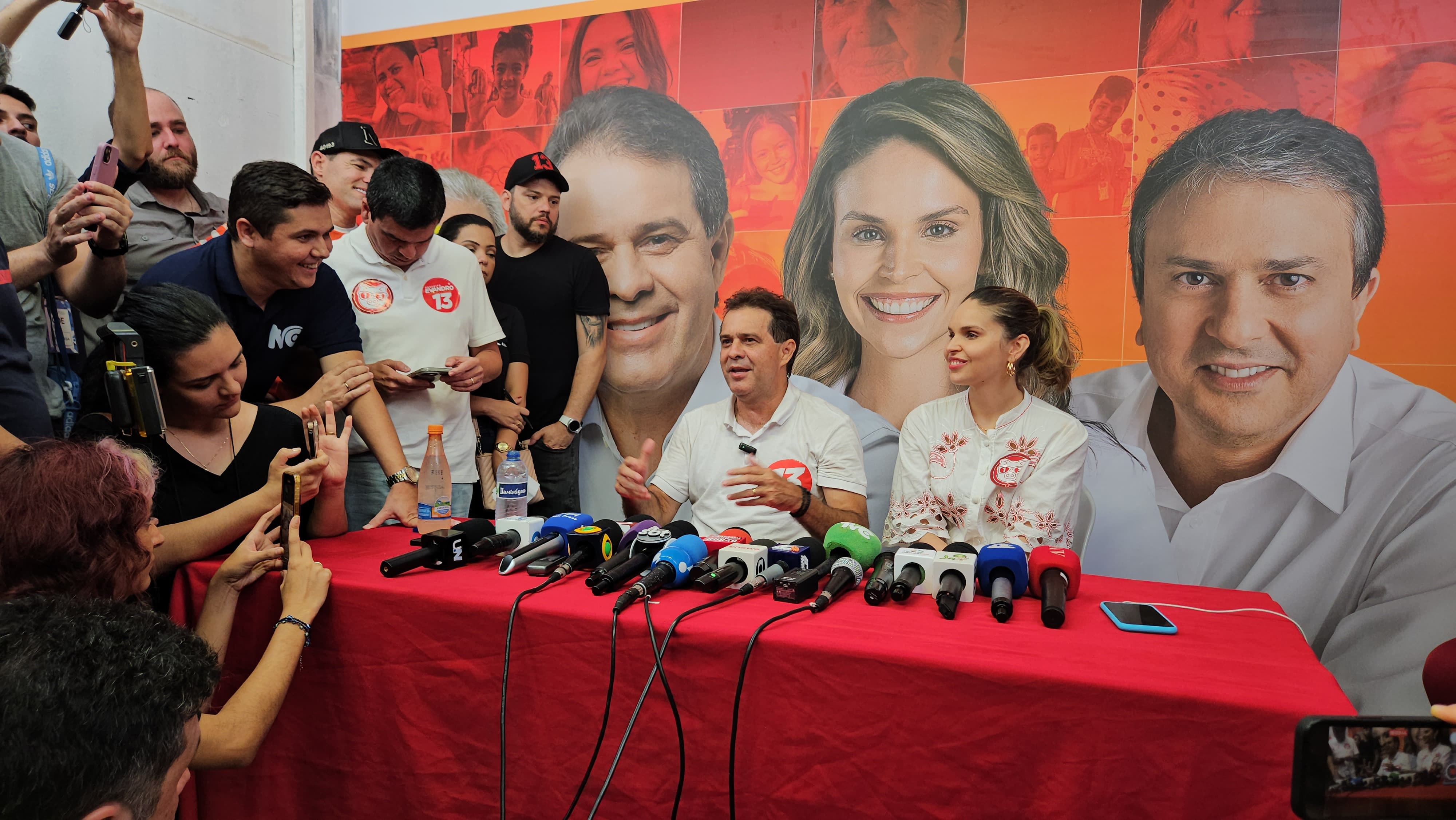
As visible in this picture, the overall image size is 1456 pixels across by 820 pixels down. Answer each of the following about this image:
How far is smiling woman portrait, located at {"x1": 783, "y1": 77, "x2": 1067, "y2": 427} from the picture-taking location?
3.41 metres

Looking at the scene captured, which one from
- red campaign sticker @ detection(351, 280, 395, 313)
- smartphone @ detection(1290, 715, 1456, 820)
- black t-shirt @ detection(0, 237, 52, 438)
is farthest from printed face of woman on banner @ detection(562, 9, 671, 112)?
smartphone @ detection(1290, 715, 1456, 820)

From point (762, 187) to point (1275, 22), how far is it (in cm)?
196

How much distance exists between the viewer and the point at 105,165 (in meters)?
2.11

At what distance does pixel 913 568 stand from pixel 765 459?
112 centimetres

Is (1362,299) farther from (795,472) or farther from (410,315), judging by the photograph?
(410,315)

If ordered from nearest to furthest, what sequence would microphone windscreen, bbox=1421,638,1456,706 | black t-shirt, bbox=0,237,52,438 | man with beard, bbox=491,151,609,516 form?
microphone windscreen, bbox=1421,638,1456,706 < black t-shirt, bbox=0,237,52,438 < man with beard, bbox=491,151,609,516

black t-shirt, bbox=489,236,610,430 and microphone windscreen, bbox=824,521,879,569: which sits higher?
black t-shirt, bbox=489,236,610,430

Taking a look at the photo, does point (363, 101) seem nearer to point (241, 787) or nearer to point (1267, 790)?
point (241, 787)

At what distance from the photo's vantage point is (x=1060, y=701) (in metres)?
1.15

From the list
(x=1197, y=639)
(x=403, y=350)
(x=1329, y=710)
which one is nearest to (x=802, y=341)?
(x=403, y=350)

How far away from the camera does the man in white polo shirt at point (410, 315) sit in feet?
9.25

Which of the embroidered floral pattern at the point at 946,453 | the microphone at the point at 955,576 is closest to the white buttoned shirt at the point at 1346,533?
the embroidered floral pattern at the point at 946,453

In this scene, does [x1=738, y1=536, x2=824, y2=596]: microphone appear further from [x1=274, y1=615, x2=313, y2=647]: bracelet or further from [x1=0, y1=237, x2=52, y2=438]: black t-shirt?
[x1=0, y1=237, x2=52, y2=438]: black t-shirt

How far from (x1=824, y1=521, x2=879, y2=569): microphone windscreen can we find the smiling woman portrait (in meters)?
1.84
